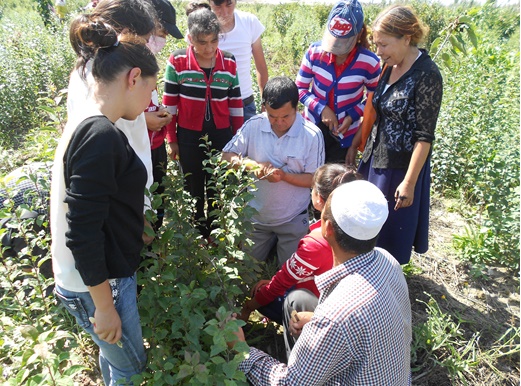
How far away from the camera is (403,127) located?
2.39 m

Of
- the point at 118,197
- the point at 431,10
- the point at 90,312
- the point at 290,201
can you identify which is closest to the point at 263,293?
the point at 290,201

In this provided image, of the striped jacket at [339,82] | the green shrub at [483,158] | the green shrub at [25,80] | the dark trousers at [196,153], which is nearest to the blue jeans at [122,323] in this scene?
the dark trousers at [196,153]

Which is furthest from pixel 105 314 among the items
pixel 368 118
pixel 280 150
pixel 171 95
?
pixel 368 118

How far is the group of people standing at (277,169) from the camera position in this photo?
1.37m

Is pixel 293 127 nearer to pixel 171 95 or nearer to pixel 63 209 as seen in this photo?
pixel 171 95

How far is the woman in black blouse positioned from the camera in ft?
7.39

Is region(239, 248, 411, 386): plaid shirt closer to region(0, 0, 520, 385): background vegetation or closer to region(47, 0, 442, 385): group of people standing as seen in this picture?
region(47, 0, 442, 385): group of people standing

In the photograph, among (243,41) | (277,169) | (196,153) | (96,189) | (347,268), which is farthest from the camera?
(243,41)

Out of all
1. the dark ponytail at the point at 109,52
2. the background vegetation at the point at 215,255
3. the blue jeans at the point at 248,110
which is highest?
the dark ponytail at the point at 109,52

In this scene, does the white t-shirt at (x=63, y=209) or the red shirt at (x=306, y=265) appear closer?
the white t-shirt at (x=63, y=209)

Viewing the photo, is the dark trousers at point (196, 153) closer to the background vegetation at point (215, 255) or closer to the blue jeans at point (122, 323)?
the background vegetation at point (215, 255)

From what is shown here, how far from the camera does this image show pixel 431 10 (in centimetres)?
1207

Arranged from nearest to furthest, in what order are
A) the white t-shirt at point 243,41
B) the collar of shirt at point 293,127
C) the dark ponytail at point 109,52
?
the dark ponytail at point 109,52 → the collar of shirt at point 293,127 → the white t-shirt at point 243,41

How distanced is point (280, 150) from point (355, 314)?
4.67 feet
